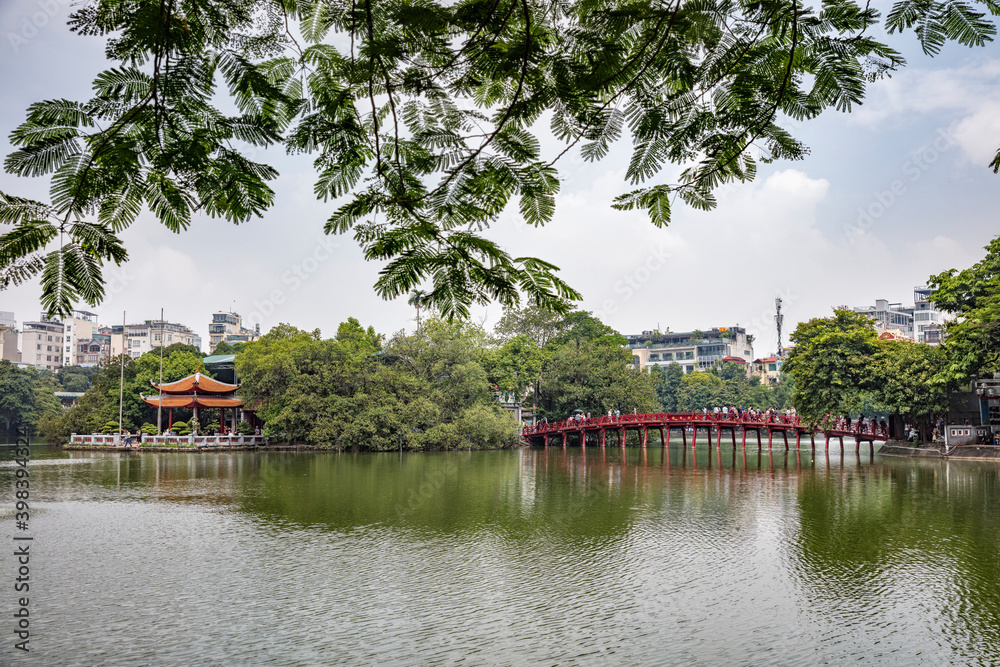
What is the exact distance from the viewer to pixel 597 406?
33938 millimetres

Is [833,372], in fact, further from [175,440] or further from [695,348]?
[695,348]

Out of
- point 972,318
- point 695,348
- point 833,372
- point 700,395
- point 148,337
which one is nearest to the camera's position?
point 972,318

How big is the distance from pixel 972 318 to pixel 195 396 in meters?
29.4

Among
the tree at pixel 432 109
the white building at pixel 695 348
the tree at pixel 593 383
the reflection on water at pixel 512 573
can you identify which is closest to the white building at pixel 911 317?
the white building at pixel 695 348

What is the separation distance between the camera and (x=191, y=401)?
29.8 meters

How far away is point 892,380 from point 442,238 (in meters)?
24.5

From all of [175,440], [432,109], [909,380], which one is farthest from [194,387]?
[432,109]

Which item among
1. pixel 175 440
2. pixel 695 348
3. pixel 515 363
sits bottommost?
pixel 175 440

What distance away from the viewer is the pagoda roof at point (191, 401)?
1169 inches

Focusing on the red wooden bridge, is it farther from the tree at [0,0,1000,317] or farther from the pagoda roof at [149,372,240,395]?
the tree at [0,0,1000,317]

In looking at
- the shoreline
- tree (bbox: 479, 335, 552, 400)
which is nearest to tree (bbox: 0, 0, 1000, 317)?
the shoreline

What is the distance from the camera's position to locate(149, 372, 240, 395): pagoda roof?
2995cm

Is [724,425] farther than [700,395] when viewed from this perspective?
A: No

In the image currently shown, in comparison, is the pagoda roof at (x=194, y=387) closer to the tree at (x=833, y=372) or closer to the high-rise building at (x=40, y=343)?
the tree at (x=833, y=372)
